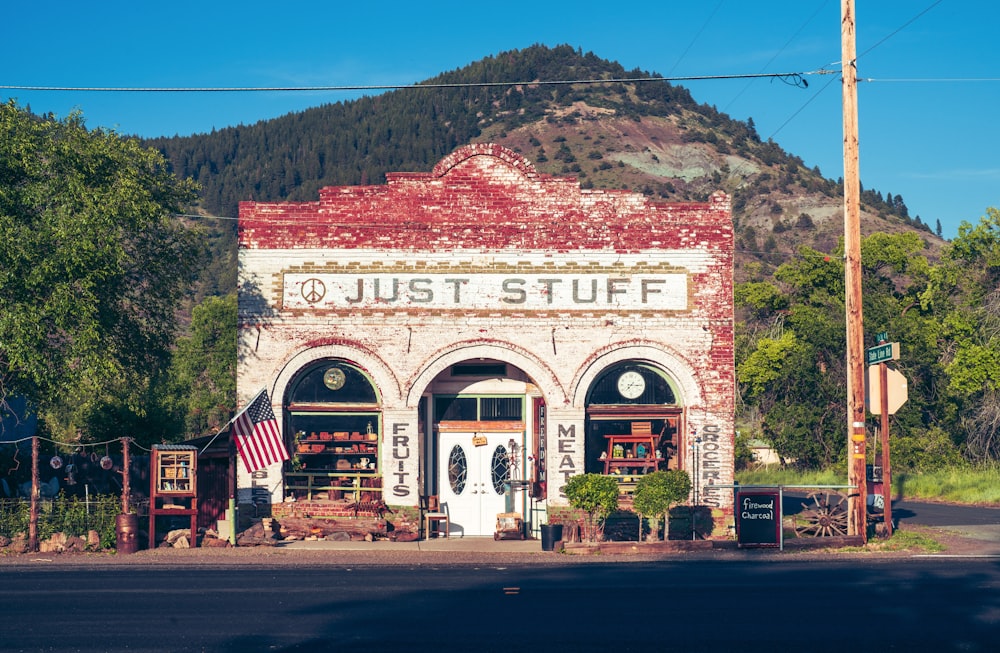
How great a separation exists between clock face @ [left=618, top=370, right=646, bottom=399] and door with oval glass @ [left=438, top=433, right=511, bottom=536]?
2.94 metres

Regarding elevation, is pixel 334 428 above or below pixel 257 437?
above

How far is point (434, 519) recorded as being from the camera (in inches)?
1000

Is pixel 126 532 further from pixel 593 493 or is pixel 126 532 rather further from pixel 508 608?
pixel 508 608

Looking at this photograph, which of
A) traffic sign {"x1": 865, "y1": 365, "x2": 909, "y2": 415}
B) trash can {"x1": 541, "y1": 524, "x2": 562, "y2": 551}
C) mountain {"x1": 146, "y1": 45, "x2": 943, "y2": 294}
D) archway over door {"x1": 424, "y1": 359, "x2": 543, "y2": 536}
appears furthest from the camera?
mountain {"x1": 146, "y1": 45, "x2": 943, "y2": 294}

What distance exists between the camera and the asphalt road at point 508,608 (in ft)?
44.3

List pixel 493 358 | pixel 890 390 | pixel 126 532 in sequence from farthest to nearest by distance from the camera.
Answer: pixel 890 390 < pixel 493 358 < pixel 126 532

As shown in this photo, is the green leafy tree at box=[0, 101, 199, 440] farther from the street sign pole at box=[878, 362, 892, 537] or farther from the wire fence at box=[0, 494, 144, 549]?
the street sign pole at box=[878, 362, 892, 537]

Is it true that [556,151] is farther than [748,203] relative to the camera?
Yes

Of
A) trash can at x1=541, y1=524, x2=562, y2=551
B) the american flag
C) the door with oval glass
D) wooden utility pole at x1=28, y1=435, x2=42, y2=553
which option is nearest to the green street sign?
trash can at x1=541, y1=524, x2=562, y2=551

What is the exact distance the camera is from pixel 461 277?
25.1 metres

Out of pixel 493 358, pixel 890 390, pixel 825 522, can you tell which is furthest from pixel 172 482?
pixel 890 390

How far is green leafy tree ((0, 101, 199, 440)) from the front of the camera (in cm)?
2273

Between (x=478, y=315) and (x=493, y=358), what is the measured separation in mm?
1021

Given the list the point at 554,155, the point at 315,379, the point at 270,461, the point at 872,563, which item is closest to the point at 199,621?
the point at 270,461
